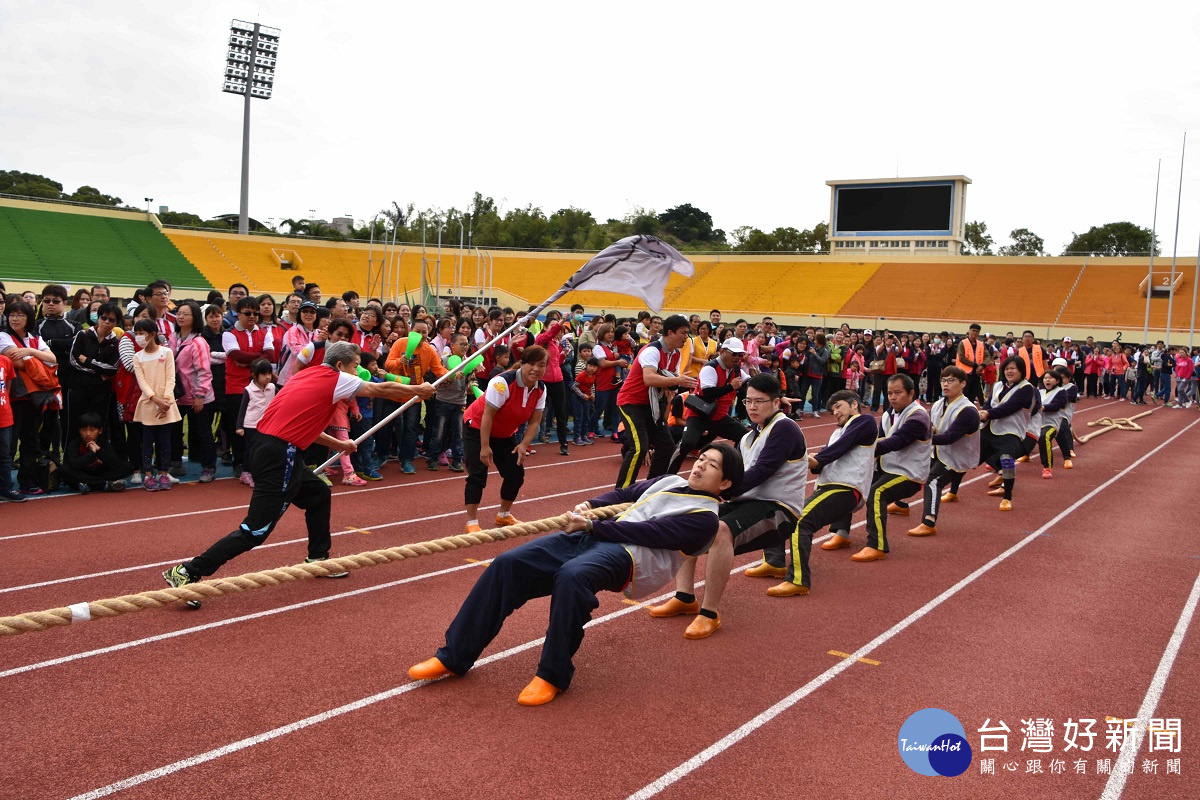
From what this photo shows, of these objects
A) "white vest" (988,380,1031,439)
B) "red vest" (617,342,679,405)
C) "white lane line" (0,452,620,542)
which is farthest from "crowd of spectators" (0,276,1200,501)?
"white vest" (988,380,1031,439)

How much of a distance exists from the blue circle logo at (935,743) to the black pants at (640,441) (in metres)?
4.60

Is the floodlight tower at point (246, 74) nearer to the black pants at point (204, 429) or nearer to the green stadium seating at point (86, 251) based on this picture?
the green stadium seating at point (86, 251)

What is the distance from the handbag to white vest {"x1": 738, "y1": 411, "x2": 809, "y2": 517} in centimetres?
289

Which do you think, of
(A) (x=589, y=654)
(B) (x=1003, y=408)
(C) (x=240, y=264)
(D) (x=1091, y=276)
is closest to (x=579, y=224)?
(C) (x=240, y=264)

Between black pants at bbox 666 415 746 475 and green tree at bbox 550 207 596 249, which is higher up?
green tree at bbox 550 207 596 249

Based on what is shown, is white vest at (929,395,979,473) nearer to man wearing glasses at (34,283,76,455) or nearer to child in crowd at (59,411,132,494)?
child in crowd at (59,411,132,494)

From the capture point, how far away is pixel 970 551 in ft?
28.6

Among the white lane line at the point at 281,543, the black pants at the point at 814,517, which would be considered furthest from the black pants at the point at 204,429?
the black pants at the point at 814,517

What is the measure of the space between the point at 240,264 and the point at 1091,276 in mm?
47575

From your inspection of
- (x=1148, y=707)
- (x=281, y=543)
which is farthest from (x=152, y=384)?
(x=1148, y=707)

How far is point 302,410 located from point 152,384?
4.00 metres

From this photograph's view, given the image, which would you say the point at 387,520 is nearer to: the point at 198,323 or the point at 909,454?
the point at 198,323

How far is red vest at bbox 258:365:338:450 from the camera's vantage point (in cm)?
641

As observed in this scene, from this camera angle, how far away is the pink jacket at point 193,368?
998 centimetres
